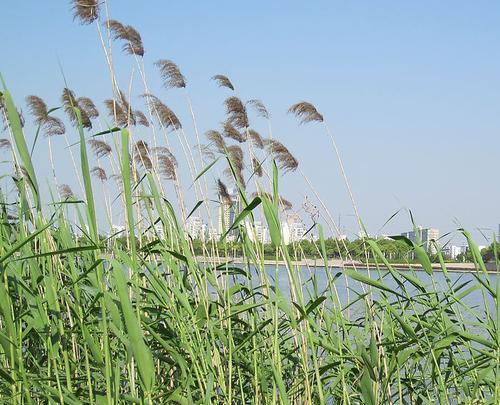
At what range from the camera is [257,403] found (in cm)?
262

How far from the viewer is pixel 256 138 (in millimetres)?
3732

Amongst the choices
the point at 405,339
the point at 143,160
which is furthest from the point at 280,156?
the point at 405,339

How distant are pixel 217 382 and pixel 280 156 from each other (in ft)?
4.12

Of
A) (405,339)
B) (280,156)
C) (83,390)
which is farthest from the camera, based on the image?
(280,156)

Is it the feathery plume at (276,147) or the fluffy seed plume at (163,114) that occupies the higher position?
the fluffy seed plume at (163,114)

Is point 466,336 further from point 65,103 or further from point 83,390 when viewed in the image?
point 65,103

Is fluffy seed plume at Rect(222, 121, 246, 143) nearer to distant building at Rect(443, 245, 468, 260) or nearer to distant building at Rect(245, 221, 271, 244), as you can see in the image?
A: distant building at Rect(245, 221, 271, 244)

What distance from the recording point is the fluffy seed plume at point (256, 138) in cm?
370

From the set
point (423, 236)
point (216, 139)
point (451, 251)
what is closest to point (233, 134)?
point (216, 139)

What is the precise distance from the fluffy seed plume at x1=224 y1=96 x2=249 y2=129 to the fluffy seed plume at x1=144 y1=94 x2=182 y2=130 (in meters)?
0.58

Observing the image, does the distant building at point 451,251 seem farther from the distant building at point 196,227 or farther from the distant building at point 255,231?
the distant building at point 196,227

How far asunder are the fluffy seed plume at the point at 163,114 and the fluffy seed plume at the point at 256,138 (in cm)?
61

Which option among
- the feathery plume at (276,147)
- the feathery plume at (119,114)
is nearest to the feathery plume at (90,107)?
the feathery plume at (119,114)

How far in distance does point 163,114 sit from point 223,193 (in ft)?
3.74
